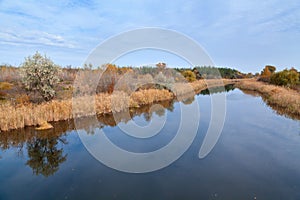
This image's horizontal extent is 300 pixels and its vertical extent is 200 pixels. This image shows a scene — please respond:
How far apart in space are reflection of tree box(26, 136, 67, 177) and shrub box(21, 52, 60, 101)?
14.6 ft

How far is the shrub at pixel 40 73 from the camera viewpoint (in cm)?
1073

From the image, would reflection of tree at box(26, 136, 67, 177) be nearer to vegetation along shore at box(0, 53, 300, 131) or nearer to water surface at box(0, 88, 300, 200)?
water surface at box(0, 88, 300, 200)

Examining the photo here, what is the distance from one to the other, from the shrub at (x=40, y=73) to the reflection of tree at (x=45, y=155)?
14.6ft

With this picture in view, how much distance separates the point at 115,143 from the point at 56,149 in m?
2.24

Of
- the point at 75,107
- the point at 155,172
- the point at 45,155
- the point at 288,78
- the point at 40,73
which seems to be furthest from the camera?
the point at 288,78

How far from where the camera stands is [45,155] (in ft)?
22.4

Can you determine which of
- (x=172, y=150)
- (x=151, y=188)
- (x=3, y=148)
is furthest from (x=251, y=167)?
(x=3, y=148)

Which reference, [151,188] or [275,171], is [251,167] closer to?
[275,171]

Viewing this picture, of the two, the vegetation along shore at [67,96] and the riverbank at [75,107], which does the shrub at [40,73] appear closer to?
the vegetation along shore at [67,96]

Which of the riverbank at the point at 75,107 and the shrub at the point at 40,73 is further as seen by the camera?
the shrub at the point at 40,73

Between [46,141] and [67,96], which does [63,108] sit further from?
[46,141]

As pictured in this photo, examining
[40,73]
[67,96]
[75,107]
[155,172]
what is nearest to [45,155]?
[155,172]

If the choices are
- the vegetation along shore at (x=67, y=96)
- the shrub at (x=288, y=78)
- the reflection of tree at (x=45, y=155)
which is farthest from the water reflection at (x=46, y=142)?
the shrub at (x=288, y=78)

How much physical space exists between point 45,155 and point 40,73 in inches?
232
